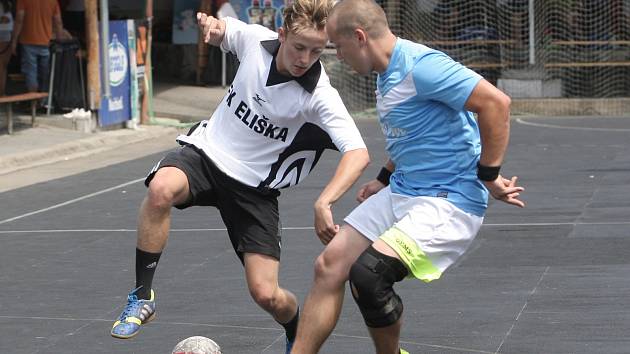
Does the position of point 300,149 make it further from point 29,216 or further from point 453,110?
point 29,216

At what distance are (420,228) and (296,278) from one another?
3637 mm

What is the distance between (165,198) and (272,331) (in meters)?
1.64

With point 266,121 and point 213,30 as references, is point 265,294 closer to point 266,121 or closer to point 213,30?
point 266,121

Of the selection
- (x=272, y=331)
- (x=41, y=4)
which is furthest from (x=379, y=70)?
(x=41, y=4)

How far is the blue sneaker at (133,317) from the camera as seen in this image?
6441mm

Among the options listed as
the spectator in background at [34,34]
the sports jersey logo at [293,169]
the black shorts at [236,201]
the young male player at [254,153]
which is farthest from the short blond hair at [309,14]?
the spectator in background at [34,34]

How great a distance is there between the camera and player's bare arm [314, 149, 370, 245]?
19.5 feet

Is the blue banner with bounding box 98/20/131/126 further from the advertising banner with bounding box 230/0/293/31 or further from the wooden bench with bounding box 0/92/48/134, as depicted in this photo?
the advertising banner with bounding box 230/0/293/31

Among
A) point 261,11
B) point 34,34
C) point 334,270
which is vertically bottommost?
point 261,11

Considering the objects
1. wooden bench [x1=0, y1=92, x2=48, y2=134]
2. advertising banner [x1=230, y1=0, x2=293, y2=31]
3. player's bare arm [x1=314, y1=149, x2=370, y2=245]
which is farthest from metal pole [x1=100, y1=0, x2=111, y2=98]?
player's bare arm [x1=314, y1=149, x2=370, y2=245]

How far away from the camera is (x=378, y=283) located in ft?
19.3

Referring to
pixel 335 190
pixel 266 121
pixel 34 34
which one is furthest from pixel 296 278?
pixel 34 34

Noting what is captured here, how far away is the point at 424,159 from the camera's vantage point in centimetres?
613

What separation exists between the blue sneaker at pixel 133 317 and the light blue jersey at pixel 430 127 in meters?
1.40
